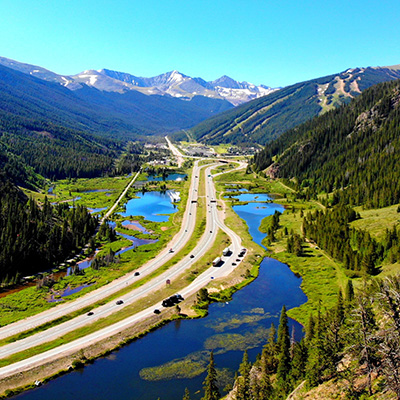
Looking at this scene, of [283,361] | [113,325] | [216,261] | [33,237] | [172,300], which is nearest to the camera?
[283,361]

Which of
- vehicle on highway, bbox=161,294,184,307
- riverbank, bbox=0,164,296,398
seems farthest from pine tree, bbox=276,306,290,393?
vehicle on highway, bbox=161,294,184,307

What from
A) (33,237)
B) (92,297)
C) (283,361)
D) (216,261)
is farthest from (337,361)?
(33,237)

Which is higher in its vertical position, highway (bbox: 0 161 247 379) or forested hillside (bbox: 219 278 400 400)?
forested hillside (bbox: 219 278 400 400)

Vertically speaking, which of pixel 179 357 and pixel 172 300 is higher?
pixel 172 300

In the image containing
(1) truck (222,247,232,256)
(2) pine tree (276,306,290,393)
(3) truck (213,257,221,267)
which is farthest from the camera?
(1) truck (222,247,232,256)

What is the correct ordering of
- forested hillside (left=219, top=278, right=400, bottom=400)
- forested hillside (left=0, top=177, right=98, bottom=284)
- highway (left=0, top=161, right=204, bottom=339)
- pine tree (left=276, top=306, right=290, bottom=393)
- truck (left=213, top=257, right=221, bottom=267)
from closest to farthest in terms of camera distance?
forested hillside (left=219, top=278, right=400, bottom=400), pine tree (left=276, top=306, right=290, bottom=393), highway (left=0, top=161, right=204, bottom=339), forested hillside (left=0, top=177, right=98, bottom=284), truck (left=213, top=257, right=221, bottom=267)

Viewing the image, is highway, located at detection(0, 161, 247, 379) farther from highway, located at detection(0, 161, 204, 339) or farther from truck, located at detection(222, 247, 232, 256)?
highway, located at detection(0, 161, 204, 339)

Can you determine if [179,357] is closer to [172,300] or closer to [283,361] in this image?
[283,361]

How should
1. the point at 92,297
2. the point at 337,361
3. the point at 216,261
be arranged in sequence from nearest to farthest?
the point at 337,361
the point at 92,297
the point at 216,261

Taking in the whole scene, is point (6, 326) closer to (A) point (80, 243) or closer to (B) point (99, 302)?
(B) point (99, 302)
